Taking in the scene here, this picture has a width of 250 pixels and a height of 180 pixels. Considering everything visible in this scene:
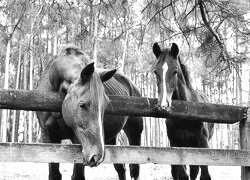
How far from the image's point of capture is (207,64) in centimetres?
677

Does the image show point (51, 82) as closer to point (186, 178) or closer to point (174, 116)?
point (174, 116)

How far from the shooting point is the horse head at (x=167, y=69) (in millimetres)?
4828

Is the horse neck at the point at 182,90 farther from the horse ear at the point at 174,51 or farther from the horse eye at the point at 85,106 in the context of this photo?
the horse eye at the point at 85,106

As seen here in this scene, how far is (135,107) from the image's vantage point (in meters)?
3.69

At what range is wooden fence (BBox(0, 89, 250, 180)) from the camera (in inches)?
119

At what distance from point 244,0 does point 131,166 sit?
131 inches

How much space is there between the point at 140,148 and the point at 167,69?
6.14ft

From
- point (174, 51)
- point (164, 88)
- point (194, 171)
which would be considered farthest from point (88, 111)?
point (194, 171)

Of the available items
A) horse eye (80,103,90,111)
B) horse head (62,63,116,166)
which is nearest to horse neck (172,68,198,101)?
horse head (62,63,116,166)

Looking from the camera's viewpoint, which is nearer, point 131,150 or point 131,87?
point 131,150

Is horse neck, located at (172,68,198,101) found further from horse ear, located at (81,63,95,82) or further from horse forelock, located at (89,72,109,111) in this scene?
horse ear, located at (81,63,95,82)

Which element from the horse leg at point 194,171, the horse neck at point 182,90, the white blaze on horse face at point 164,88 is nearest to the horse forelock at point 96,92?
the white blaze on horse face at point 164,88

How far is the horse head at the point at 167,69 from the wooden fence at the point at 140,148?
0.77 m

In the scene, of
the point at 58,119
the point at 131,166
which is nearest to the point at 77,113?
the point at 58,119
